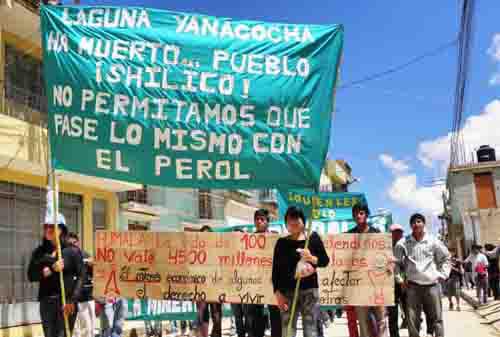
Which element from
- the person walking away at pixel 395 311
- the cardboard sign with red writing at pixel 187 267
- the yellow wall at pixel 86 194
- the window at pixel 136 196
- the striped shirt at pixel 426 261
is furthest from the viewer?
the window at pixel 136 196

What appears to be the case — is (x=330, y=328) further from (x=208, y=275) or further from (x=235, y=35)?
(x=235, y=35)

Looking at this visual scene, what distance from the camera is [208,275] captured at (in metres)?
7.14

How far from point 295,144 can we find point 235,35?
1.44 meters

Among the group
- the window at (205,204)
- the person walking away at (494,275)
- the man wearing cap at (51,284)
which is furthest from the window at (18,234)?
the person walking away at (494,275)

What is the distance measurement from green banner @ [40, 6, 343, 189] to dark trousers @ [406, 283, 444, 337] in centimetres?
259

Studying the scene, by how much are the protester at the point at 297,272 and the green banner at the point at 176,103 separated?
23.3 inches

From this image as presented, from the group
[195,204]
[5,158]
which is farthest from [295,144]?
[195,204]

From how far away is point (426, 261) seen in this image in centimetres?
784

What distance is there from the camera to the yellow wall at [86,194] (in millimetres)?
13080

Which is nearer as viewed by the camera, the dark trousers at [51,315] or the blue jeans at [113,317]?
the dark trousers at [51,315]

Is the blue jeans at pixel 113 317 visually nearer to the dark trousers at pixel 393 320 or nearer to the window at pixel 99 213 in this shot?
the dark trousers at pixel 393 320

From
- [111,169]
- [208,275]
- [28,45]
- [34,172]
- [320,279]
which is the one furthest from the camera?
[28,45]

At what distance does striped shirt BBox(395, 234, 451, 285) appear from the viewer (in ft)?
25.6

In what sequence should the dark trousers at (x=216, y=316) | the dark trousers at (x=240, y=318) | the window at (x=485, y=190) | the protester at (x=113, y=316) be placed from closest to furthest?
the dark trousers at (x=240, y=318) < the dark trousers at (x=216, y=316) < the protester at (x=113, y=316) < the window at (x=485, y=190)
